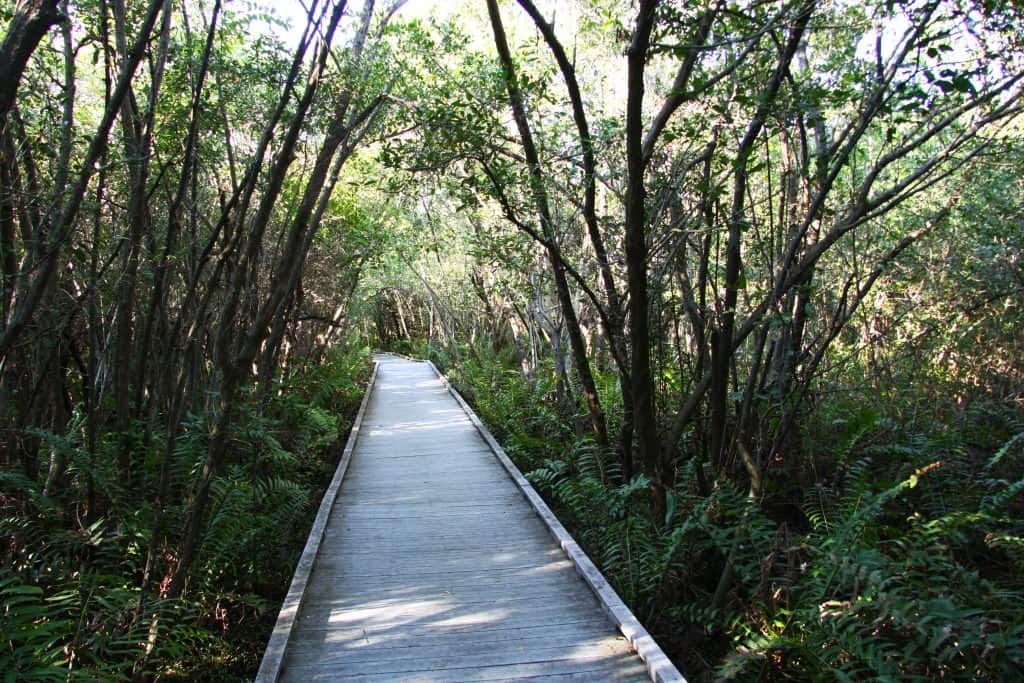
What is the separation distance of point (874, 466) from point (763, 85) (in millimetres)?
3510

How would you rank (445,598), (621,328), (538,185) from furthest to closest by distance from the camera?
(621,328)
(538,185)
(445,598)

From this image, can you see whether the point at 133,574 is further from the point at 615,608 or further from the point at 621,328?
the point at 621,328

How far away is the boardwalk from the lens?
3.52m

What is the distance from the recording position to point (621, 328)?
18.6 ft

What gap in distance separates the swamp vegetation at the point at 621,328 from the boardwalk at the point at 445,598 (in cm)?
40

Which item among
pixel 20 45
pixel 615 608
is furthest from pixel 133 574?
pixel 20 45

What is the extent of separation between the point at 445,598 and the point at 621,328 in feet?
8.35

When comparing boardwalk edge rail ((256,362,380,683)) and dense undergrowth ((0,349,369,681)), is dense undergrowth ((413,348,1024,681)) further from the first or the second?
dense undergrowth ((0,349,369,681))

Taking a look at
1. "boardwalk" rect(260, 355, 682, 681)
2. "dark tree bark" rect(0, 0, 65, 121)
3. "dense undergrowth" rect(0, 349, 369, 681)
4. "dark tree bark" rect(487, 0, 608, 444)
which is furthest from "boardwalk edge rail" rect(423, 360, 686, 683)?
"dark tree bark" rect(0, 0, 65, 121)

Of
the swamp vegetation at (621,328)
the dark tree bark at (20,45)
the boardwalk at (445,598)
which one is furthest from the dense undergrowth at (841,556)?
the dark tree bark at (20,45)

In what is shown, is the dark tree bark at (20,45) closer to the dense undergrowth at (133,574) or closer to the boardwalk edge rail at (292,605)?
the dense undergrowth at (133,574)

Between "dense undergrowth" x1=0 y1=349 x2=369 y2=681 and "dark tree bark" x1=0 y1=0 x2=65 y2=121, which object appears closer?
"dark tree bark" x1=0 y1=0 x2=65 y2=121

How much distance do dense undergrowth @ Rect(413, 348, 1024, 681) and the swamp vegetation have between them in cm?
3

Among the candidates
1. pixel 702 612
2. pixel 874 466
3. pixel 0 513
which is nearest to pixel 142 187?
pixel 0 513
